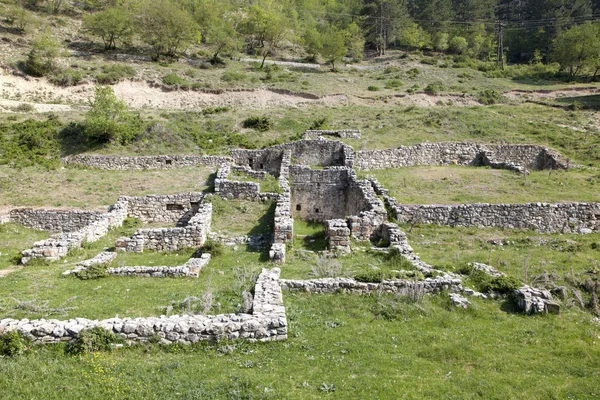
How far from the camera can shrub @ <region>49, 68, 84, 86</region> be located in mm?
51094

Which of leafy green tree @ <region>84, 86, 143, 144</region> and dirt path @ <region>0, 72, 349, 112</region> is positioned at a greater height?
dirt path @ <region>0, 72, 349, 112</region>

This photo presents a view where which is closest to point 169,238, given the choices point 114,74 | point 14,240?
point 14,240

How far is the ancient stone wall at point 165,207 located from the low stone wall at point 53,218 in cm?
177

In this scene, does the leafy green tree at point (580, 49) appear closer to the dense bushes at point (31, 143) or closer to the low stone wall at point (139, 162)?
the low stone wall at point (139, 162)

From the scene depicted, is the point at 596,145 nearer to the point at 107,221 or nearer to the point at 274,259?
the point at 274,259

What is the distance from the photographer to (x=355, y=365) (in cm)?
805

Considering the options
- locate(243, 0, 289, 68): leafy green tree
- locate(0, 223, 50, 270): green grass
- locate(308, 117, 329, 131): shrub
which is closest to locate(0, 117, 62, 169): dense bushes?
locate(0, 223, 50, 270): green grass

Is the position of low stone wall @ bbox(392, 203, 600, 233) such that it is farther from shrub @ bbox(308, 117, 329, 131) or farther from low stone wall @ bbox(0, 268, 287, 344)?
shrub @ bbox(308, 117, 329, 131)

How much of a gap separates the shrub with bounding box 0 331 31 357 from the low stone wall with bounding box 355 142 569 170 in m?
24.0

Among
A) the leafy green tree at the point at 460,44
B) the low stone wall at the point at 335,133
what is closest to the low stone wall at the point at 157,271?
the low stone wall at the point at 335,133

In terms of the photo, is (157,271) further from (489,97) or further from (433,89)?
(433,89)

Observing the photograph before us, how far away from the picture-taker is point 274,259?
1442 centimetres

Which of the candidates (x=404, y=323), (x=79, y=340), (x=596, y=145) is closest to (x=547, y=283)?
(x=404, y=323)

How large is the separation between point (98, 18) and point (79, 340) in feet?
249
